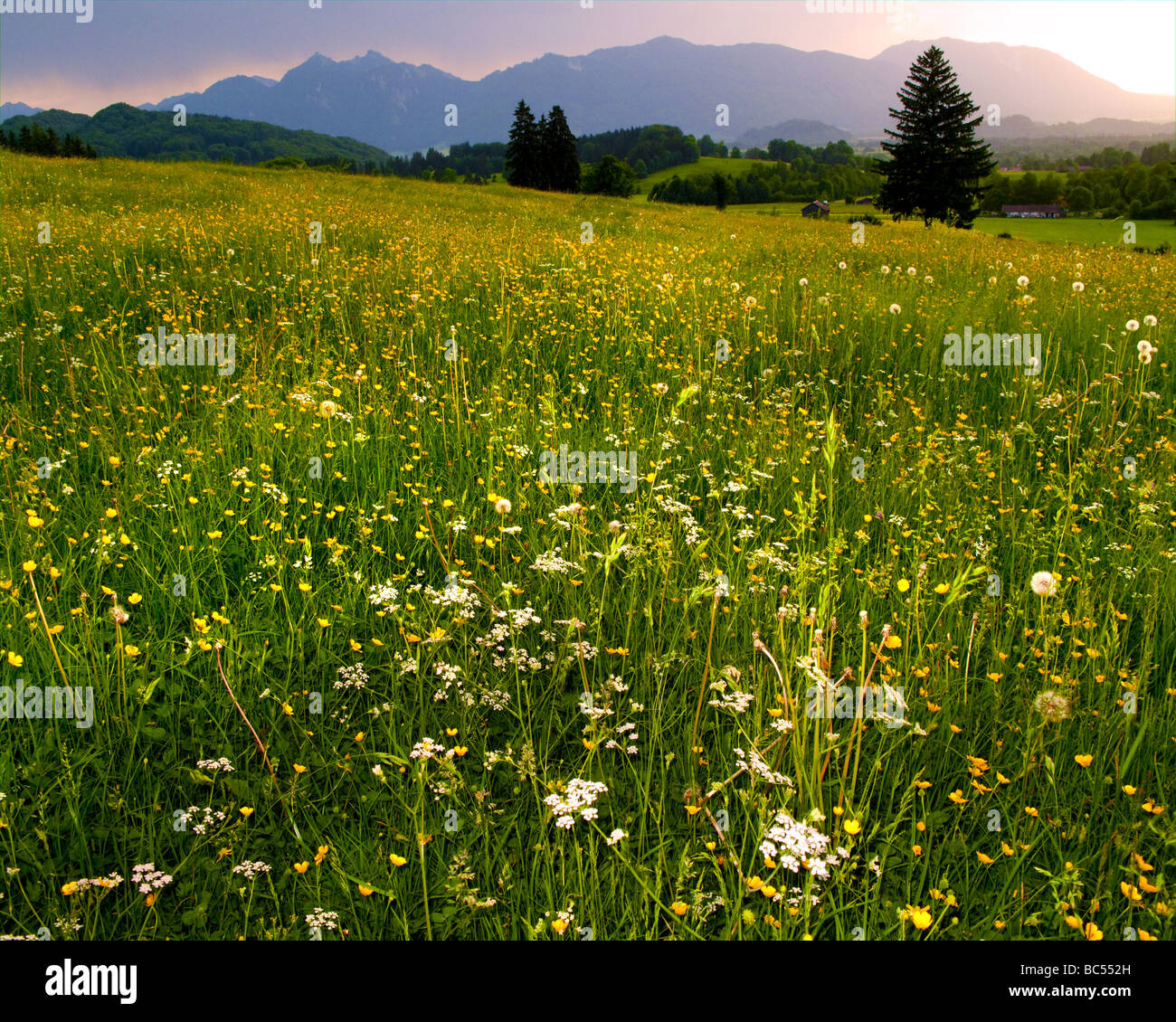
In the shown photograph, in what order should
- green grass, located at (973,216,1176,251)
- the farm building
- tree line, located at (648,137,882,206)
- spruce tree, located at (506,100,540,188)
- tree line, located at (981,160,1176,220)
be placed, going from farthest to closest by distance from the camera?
the farm building → tree line, located at (648,137,882,206) → spruce tree, located at (506,100,540,188) → tree line, located at (981,160,1176,220) → green grass, located at (973,216,1176,251)

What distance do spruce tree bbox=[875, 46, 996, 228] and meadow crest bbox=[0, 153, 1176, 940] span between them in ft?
162

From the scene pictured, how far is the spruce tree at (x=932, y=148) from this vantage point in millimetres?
45469

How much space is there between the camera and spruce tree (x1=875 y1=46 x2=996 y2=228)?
45.5 metres

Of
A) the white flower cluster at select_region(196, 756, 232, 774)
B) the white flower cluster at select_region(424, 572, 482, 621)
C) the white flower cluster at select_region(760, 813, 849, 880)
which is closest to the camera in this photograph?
the white flower cluster at select_region(760, 813, 849, 880)

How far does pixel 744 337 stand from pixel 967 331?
2.21 metres

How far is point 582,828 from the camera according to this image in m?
2.14

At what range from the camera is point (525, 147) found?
56.5 m

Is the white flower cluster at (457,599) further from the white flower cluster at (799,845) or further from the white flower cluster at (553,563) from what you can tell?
the white flower cluster at (799,845)

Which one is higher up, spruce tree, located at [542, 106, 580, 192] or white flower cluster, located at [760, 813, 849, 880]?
spruce tree, located at [542, 106, 580, 192]

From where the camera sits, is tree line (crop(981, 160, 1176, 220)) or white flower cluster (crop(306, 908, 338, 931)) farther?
tree line (crop(981, 160, 1176, 220))

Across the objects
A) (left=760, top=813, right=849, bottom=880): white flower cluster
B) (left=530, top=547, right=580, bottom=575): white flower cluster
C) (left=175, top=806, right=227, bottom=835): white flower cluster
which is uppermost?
(left=530, top=547, right=580, bottom=575): white flower cluster

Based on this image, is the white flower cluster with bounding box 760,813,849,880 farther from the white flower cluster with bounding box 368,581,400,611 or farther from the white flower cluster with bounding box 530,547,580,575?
the white flower cluster with bounding box 368,581,400,611

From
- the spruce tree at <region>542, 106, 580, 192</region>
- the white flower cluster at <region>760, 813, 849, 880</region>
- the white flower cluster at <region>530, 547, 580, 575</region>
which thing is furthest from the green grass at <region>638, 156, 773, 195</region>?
the white flower cluster at <region>760, 813, 849, 880</region>

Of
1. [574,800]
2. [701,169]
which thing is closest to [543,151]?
[574,800]
